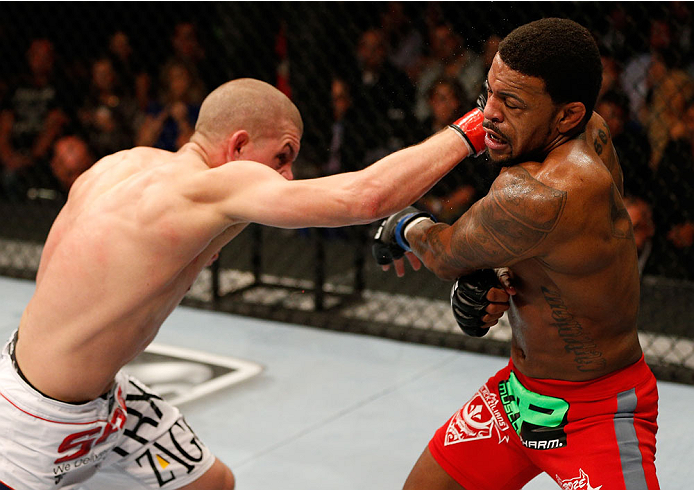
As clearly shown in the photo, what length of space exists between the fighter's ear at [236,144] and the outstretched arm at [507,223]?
1.52 feet

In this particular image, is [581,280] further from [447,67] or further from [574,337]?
[447,67]

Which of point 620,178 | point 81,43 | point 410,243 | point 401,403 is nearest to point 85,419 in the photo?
point 410,243

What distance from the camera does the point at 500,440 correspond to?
1.57m

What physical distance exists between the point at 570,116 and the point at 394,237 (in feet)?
1.63

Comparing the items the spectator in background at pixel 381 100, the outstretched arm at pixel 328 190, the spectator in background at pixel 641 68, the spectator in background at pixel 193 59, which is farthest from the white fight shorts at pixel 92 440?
the spectator in background at pixel 193 59

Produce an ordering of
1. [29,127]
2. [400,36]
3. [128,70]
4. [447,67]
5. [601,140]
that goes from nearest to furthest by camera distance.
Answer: [601,140] < [447,67] < [400,36] < [128,70] < [29,127]

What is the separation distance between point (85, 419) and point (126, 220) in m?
0.39

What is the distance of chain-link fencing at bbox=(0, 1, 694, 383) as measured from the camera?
3.13 meters

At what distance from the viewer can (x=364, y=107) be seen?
3.71m

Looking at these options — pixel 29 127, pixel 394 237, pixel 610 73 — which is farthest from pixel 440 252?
pixel 29 127

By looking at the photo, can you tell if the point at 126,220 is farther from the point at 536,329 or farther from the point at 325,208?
the point at 536,329

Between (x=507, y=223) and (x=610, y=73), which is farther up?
(x=507, y=223)

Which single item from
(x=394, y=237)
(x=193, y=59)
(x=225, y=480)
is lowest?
(x=225, y=480)

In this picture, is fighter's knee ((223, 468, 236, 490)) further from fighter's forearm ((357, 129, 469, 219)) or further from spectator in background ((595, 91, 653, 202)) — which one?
spectator in background ((595, 91, 653, 202))
